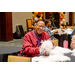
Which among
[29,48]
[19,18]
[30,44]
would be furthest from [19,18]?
[29,48]

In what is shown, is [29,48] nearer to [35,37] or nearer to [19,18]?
[35,37]

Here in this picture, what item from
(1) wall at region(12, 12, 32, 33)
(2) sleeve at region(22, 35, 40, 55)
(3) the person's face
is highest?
(1) wall at region(12, 12, 32, 33)

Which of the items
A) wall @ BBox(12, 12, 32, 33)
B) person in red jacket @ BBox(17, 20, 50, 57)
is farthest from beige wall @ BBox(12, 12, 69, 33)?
person in red jacket @ BBox(17, 20, 50, 57)

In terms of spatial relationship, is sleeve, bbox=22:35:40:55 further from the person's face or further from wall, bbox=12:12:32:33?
wall, bbox=12:12:32:33

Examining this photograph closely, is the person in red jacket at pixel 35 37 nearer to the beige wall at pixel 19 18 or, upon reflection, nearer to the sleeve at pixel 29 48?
the sleeve at pixel 29 48

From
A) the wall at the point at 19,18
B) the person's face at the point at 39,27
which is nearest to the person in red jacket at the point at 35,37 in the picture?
the person's face at the point at 39,27

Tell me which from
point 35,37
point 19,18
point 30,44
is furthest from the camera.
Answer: point 19,18

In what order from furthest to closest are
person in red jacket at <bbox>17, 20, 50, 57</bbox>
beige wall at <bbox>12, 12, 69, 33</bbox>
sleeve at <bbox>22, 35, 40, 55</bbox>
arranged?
beige wall at <bbox>12, 12, 69, 33</bbox> → person in red jacket at <bbox>17, 20, 50, 57</bbox> → sleeve at <bbox>22, 35, 40, 55</bbox>

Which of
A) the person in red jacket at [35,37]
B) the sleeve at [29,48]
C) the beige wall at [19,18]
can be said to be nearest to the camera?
the sleeve at [29,48]

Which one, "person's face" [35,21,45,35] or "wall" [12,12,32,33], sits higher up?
"wall" [12,12,32,33]

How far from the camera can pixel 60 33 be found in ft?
17.0

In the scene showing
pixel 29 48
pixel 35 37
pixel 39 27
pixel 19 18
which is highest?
pixel 19 18

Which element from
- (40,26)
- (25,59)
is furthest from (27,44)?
(25,59)

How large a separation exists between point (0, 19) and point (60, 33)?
4278 mm
